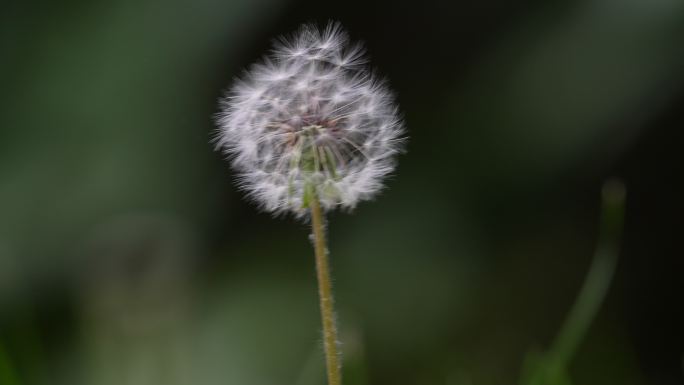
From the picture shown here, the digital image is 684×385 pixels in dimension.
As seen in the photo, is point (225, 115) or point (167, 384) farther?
point (167, 384)

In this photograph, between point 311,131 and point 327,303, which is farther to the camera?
point 311,131

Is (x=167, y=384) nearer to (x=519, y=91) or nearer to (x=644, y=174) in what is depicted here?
(x=519, y=91)

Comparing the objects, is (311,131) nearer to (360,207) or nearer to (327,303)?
(327,303)

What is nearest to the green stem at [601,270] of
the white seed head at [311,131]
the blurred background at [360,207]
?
the blurred background at [360,207]

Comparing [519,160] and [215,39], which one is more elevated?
[215,39]

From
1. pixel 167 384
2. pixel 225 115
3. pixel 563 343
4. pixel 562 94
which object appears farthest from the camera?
pixel 562 94

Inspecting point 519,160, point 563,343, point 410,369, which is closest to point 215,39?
point 519,160

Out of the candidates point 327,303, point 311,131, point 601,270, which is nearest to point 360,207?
point 601,270

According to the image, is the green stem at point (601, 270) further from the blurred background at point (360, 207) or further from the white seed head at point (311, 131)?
the white seed head at point (311, 131)
